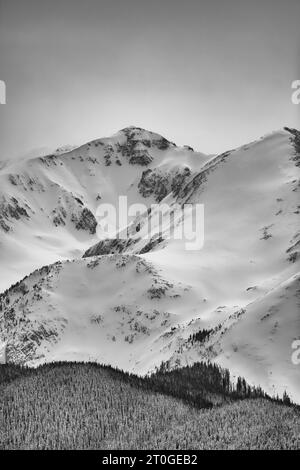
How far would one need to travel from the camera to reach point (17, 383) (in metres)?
98.4

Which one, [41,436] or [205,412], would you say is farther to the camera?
[205,412]

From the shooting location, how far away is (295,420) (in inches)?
3287

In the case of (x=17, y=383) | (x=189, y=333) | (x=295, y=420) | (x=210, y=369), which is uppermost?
(x=189, y=333)

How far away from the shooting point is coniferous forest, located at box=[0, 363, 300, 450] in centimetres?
7582

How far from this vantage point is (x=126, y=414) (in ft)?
286

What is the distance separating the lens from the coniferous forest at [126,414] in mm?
75819

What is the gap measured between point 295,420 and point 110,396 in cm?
2786

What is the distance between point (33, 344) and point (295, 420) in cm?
13069

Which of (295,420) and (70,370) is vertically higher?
(70,370)
